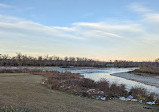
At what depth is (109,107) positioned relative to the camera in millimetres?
9125

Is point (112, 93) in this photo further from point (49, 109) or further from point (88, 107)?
point (49, 109)

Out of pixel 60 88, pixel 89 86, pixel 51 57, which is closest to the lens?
pixel 60 88

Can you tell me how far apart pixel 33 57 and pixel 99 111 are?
114509mm

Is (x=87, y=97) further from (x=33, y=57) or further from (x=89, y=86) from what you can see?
(x=33, y=57)

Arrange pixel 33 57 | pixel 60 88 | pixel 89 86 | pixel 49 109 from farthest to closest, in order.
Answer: pixel 33 57
pixel 89 86
pixel 60 88
pixel 49 109

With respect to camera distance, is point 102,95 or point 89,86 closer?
point 102,95

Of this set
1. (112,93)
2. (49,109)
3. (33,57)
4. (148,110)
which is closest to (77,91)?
(112,93)

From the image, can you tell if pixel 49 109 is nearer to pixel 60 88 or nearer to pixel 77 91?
pixel 77 91

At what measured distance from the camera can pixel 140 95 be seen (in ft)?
40.6

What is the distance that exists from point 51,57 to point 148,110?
411 feet

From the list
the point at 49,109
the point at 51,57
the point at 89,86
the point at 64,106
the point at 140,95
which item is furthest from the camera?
the point at 51,57

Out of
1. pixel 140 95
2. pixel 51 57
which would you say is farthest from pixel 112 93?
pixel 51 57

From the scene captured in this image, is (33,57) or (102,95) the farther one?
(33,57)

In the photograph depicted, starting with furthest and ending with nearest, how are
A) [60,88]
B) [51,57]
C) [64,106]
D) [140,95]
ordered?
[51,57] → [60,88] → [140,95] → [64,106]
